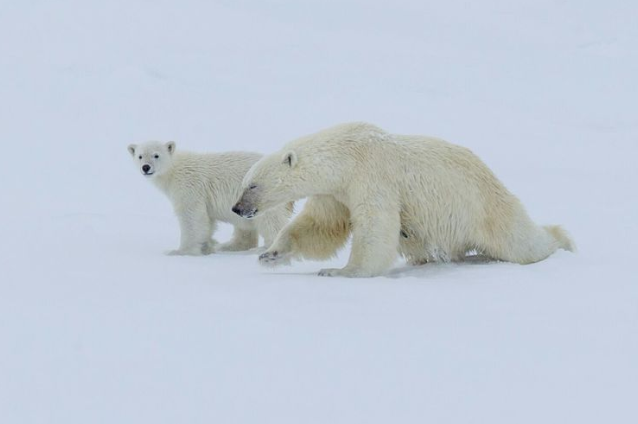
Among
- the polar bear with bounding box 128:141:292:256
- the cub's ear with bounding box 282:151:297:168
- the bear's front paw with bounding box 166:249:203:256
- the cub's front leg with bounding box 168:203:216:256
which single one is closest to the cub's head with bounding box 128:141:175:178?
the polar bear with bounding box 128:141:292:256

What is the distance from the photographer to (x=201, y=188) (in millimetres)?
7242

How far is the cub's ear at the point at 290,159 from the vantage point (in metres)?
5.32

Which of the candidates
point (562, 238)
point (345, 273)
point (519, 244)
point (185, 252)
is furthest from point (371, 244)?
point (185, 252)

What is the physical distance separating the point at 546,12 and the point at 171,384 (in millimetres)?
22480

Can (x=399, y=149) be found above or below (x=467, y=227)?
above

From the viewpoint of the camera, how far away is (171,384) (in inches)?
124

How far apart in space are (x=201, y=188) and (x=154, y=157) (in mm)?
460

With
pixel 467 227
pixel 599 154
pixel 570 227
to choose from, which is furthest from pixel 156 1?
pixel 467 227

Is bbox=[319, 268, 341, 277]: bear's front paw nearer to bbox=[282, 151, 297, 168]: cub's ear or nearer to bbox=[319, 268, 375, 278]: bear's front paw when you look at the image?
bbox=[319, 268, 375, 278]: bear's front paw

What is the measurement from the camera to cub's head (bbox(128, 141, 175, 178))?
284 inches

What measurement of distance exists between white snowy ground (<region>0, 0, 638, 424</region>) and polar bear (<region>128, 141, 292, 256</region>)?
0.36m

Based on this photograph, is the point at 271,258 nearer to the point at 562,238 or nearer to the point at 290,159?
the point at 290,159

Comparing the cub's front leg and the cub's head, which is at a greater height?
the cub's head

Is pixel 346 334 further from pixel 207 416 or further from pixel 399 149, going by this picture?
pixel 399 149
